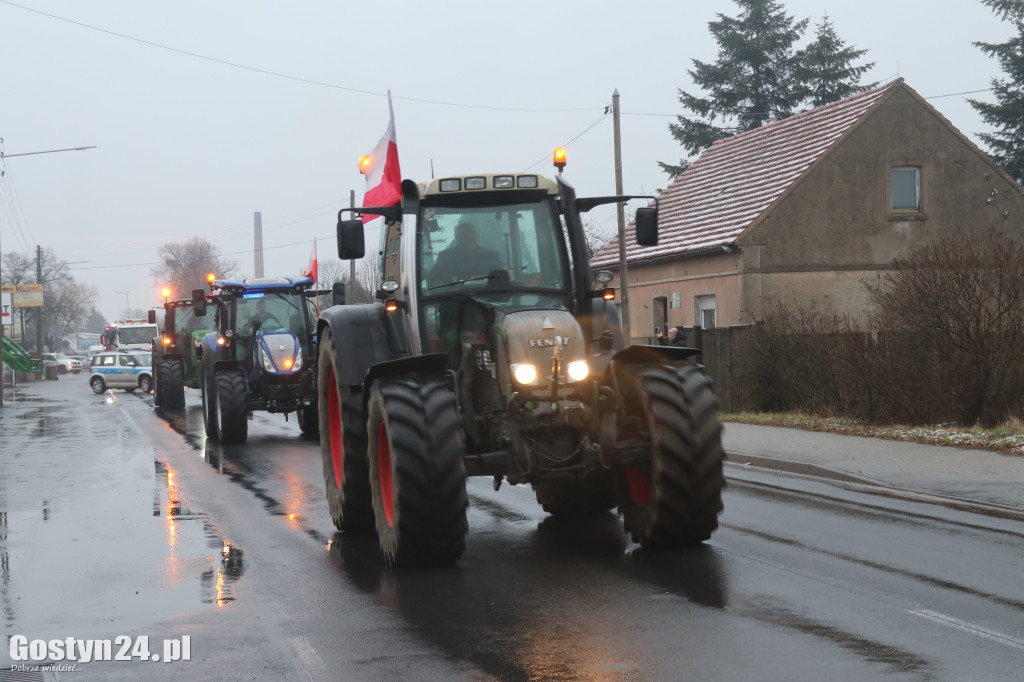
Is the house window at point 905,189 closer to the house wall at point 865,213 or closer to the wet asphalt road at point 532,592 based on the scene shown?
the house wall at point 865,213

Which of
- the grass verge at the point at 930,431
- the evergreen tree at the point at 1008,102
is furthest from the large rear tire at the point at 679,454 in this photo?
the evergreen tree at the point at 1008,102

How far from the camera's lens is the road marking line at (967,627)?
20.5 ft

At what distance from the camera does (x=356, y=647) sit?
6.57 metres

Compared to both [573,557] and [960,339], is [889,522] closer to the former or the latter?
[573,557]

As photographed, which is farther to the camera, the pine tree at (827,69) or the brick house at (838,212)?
the pine tree at (827,69)

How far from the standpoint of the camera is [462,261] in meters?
9.73

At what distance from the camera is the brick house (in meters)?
28.3

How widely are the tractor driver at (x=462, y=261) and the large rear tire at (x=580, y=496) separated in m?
2.12

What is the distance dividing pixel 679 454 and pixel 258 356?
13.8m

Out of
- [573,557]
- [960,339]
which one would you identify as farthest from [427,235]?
[960,339]

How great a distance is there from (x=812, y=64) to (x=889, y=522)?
41731 millimetres

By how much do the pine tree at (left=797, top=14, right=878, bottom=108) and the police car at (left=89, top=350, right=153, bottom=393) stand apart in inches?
1114

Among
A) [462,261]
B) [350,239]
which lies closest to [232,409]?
[350,239]

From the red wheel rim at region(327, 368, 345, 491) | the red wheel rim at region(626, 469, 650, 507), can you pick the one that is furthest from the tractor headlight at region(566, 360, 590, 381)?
the red wheel rim at region(327, 368, 345, 491)
